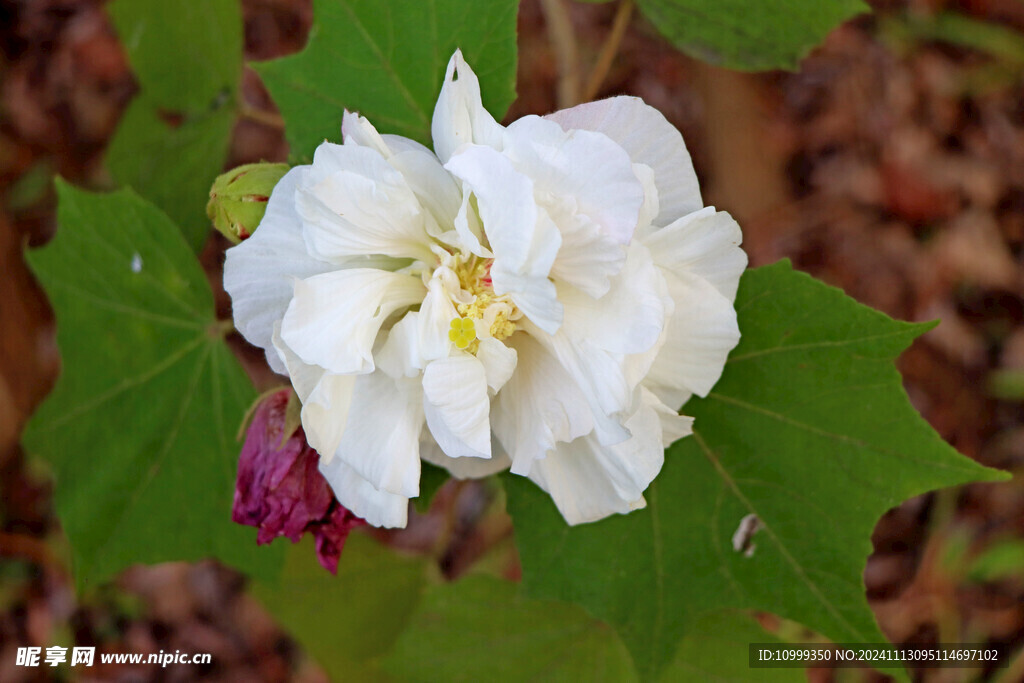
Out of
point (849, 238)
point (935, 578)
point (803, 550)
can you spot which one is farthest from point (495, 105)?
point (935, 578)

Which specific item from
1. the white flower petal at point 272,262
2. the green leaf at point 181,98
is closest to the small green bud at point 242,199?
the white flower petal at point 272,262

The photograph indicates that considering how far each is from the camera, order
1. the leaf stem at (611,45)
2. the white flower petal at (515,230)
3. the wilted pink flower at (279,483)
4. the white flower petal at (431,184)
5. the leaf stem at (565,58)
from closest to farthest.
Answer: the white flower petal at (515,230) → the white flower petal at (431,184) → the wilted pink flower at (279,483) → the leaf stem at (611,45) → the leaf stem at (565,58)

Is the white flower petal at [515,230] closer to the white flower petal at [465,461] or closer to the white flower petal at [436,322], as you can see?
the white flower petal at [436,322]

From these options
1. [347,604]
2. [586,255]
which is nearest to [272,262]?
[586,255]

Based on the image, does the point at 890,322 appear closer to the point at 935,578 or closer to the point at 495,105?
the point at 495,105

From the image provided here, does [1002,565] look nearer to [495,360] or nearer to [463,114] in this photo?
[495,360]

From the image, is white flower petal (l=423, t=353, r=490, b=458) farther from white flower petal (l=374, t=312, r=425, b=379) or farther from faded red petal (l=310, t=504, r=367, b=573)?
faded red petal (l=310, t=504, r=367, b=573)
